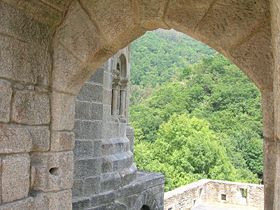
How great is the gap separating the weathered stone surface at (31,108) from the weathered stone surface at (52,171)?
24 cm

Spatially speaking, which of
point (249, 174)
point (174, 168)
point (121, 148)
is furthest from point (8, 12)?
point (249, 174)

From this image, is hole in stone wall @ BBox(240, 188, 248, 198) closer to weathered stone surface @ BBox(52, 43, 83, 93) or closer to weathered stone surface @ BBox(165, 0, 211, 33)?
weathered stone surface @ BBox(52, 43, 83, 93)

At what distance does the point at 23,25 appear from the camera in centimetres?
245

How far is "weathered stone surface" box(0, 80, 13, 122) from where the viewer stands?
2.29 meters

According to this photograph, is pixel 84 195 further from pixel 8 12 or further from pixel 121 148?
pixel 8 12

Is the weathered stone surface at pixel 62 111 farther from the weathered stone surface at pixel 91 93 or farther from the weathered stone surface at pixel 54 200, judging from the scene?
the weathered stone surface at pixel 91 93

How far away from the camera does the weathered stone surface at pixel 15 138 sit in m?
2.30

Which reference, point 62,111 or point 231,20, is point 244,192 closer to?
point 62,111

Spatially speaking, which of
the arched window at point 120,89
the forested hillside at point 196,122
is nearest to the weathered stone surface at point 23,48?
the arched window at point 120,89

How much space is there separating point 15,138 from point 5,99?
0.25 m

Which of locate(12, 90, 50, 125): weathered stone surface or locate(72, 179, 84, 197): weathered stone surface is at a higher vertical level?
locate(12, 90, 50, 125): weathered stone surface

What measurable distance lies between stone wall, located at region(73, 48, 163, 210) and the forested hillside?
589 inches

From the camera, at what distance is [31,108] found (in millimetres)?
2533

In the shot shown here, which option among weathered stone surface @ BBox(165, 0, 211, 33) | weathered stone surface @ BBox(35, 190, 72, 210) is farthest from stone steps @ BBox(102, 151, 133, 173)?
weathered stone surface @ BBox(165, 0, 211, 33)
